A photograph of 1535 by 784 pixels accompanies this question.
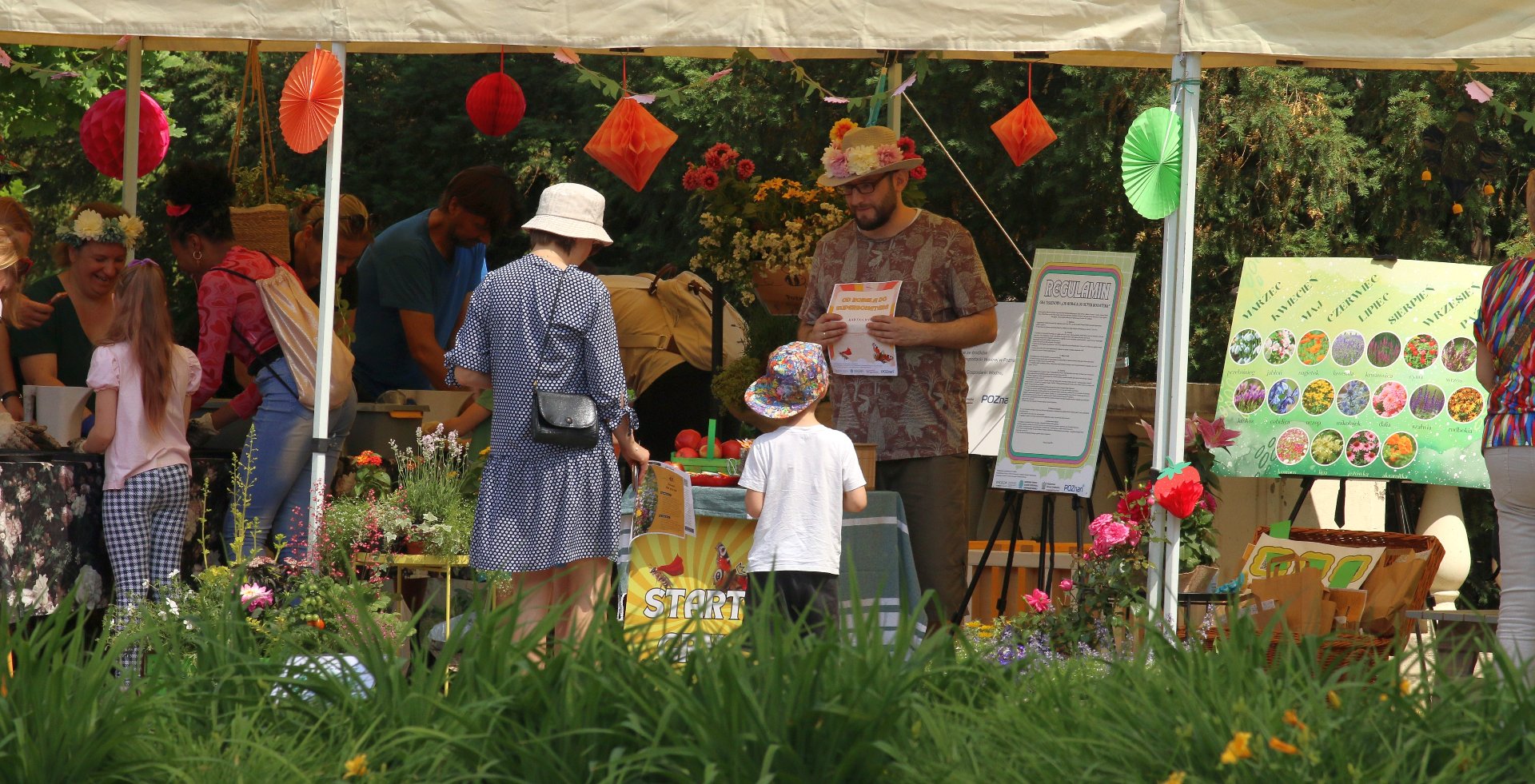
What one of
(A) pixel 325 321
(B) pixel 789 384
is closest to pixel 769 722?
(B) pixel 789 384

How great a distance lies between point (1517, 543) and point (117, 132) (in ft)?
20.4

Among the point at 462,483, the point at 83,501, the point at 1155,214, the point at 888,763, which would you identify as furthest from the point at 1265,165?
the point at 888,763

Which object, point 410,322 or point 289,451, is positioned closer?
point 289,451

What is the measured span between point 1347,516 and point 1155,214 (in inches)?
137

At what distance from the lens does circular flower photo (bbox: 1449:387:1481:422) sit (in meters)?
6.29

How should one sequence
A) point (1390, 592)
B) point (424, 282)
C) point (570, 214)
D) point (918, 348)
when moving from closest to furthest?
point (570, 214), point (918, 348), point (1390, 592), point (424, 282)

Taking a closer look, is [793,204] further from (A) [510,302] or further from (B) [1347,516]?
(B) [1347,516]

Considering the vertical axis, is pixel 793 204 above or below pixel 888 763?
above

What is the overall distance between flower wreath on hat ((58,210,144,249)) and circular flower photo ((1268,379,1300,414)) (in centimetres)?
429

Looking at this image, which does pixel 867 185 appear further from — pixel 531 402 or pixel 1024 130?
pixel 1024 130

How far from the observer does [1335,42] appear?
14.4 ft

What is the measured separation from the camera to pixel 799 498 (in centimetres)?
436

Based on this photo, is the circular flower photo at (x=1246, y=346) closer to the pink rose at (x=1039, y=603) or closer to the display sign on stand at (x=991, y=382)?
the display sign on stand at (x=991, y=382)

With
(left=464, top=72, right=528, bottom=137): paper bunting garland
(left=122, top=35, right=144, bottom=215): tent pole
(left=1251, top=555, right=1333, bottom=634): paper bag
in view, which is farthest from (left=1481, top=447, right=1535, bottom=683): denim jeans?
(left=122, top=35, right=144, bottom=215): tent pole
